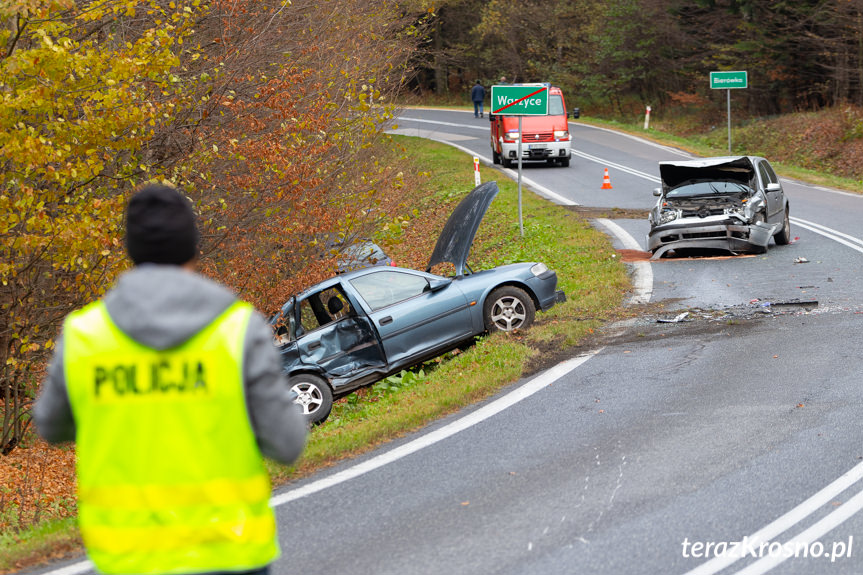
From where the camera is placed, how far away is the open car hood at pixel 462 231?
11977 mm

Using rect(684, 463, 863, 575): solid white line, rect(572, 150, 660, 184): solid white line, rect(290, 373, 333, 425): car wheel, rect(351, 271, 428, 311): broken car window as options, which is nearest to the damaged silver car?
rect(351, 271, 428, 311): broken car window

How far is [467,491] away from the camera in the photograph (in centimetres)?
629

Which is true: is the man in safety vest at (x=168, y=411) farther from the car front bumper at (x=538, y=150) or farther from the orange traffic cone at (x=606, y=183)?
the car front bumper at (x=538, y=150)

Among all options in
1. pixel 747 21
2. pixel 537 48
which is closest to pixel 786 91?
pixel 747 21

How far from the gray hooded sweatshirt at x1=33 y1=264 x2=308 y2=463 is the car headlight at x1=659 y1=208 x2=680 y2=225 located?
14039 millimetres

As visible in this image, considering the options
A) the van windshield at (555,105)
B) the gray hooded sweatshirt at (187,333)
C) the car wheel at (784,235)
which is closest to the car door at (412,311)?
the car wheel at (784,235)

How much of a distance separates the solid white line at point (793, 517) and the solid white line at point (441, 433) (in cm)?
263

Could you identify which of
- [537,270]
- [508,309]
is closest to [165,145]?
[508,309]

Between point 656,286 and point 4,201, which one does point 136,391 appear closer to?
point 4,201

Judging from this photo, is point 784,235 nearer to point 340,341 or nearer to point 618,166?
point 340,341

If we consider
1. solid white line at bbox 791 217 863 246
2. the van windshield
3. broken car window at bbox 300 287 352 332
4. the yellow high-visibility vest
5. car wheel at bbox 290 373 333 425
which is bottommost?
car wheel at bbox 290 373 333 425

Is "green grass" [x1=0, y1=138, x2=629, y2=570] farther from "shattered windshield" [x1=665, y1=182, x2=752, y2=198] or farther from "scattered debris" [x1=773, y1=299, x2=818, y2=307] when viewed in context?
"scattered debris" [x1=773, y1=299, x2=818, y2=307]

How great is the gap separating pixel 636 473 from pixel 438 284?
5.22 metres

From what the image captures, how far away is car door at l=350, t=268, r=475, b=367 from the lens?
432 inches
